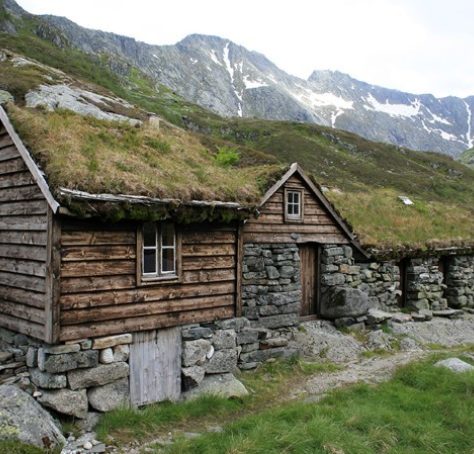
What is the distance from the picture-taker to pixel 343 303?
56.6 feet

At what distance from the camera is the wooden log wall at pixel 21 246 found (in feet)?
32.8

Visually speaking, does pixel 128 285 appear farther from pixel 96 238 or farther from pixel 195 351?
pixel 195 351

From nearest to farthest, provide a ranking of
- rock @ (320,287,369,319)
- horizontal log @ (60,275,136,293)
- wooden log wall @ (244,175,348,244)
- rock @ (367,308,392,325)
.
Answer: horizontal log @ (60,275,136,293)
wooden log wall @ (244,175,348,244)
rock @ (320,287,369,319)
rock @ (367,308,392,325)

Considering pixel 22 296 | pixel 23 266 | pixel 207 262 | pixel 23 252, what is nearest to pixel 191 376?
pixel 207 262

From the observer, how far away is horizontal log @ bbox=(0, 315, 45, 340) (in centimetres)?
991

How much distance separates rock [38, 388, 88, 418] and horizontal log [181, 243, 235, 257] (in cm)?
379

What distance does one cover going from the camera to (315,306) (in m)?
17.8

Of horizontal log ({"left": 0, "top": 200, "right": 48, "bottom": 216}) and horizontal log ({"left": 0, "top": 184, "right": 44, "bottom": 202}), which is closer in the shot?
horizontal log ({"left": 0, "top": 200, "right": 48, "bottom": 216})

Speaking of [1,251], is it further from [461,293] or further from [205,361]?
[461,293]

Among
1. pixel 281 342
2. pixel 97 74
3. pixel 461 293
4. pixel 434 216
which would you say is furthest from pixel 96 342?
pixel 97 74

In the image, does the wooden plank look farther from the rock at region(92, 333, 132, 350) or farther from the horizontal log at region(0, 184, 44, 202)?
the rock at region(92, 333, 132, 350)

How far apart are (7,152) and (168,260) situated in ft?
14.4

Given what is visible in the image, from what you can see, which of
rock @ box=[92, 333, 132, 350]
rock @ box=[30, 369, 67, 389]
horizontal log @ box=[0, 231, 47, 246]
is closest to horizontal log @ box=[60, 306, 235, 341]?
rock @ box=[92, 333, 132, 350]

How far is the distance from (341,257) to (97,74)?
81319 mm
